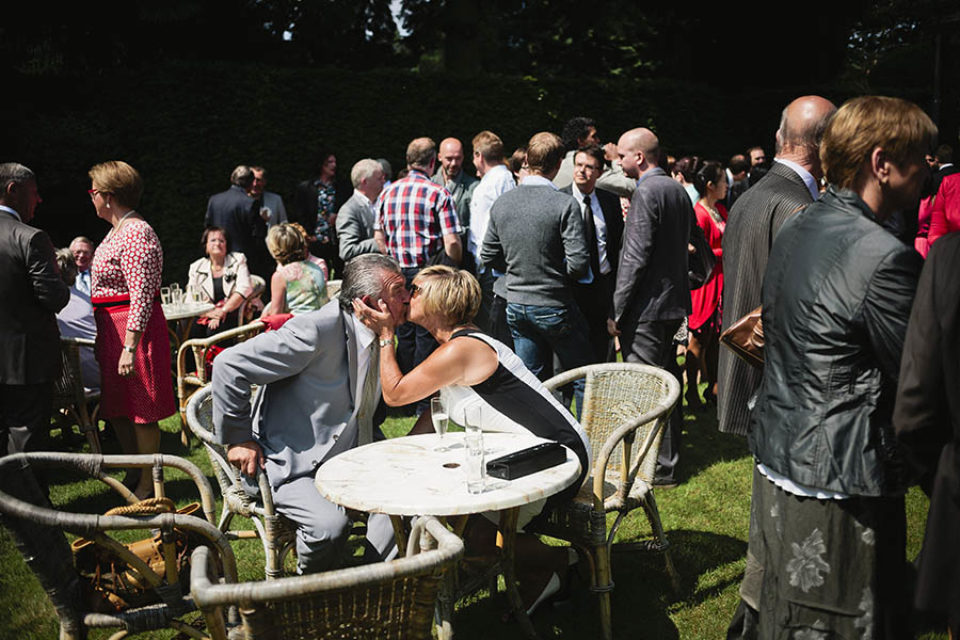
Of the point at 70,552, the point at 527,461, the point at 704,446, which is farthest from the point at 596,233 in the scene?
the point at 70,552

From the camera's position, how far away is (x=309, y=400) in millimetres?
3354

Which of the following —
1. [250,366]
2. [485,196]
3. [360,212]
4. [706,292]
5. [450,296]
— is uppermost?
[485,196]

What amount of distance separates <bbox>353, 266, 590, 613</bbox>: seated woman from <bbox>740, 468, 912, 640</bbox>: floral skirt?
3.35 ft

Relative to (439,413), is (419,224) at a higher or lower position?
higher

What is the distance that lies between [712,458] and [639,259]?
1.62 meters

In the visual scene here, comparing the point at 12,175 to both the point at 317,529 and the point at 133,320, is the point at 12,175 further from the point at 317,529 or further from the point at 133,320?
the point at 317,529

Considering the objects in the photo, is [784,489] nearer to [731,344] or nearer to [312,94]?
[731,344]

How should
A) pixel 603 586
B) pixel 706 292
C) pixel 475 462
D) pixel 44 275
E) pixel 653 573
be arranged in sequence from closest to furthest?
pixel 475 462 → pixel 603 586 → pixel 653 573 → pixel 44 275 → pixel 706 292

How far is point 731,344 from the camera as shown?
106 inches

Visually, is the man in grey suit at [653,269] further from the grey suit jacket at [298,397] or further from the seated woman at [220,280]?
the seated woman at [220,280]

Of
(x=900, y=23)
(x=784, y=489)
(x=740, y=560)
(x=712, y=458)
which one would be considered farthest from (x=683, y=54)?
(x=784, y=489)

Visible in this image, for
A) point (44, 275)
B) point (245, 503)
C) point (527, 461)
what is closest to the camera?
point (527, 461)

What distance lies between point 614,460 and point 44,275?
304 centimetres

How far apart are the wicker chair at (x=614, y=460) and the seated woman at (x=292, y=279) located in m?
2.54
